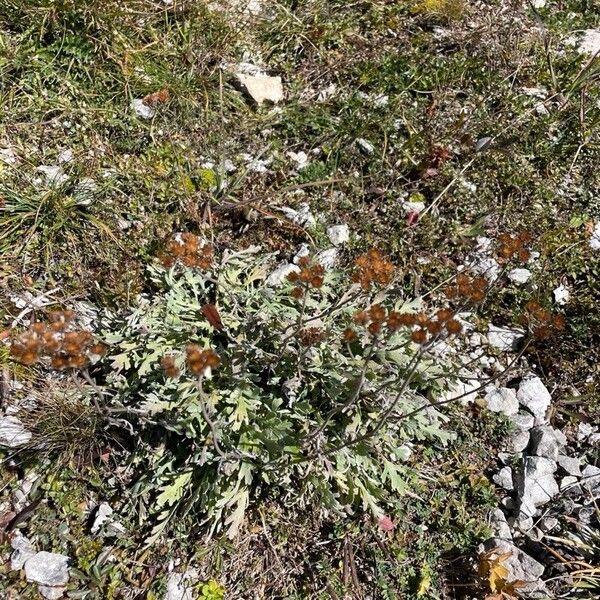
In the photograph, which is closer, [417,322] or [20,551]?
[417,322]

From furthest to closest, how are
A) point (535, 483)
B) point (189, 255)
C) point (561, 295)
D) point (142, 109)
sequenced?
1. point (142, 109)
2. point (561, 295)
3. point (535, 483)
4. point (189, 255)

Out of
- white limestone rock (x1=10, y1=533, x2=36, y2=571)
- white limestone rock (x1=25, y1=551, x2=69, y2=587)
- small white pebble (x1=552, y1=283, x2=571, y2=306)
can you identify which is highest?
small white pebble (x1=552, y1=283, x2=571, y2=306)

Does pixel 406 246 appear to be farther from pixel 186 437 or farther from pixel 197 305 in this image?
pixel 186 437

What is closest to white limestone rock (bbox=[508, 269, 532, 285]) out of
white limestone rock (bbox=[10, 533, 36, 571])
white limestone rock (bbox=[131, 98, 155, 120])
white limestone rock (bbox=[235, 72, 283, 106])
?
white limestone rock (bbox=[235, 72, 283, 106])

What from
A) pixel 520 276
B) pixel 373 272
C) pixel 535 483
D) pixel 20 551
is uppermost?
pixel 373 272

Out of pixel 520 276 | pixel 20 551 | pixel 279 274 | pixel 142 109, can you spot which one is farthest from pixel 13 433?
pixel 520 276

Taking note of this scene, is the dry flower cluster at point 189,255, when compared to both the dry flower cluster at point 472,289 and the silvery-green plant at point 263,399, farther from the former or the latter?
the dry flower cluster at point 472,289

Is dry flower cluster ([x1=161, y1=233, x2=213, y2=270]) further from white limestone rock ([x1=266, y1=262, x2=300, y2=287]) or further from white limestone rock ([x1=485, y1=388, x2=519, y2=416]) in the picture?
white limestone rock ([x1=485, y1=388, x2=519, y2=416])

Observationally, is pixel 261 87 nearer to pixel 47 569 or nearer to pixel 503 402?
pixel 503 402

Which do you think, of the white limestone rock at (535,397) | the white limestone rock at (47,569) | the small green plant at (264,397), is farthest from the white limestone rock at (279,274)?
the white limestone rock at (47,569)

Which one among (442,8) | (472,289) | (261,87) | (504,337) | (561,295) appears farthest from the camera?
(442,8)

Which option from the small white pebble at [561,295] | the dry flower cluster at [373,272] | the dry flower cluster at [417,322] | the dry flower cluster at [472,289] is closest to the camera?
the dry flower cluster at [417,322]

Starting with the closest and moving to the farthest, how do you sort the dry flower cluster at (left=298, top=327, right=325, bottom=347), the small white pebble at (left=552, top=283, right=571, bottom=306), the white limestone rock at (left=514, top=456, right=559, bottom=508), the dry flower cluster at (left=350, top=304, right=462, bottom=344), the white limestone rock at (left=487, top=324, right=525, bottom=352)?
the dry flower cluster at (left=350, top=304, right=462, bottom=344), the dry flower cluster at (left=298, top=327, right=325, bottom=347), the white limestone rock at (left=514, top=456, right=559, bottom=508), the white limestone rock at (left=487, top=324, right=525, bottom=352), the small white pebble at (left=552, top=283, right=571, bottom=306)

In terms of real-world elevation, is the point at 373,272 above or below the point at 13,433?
above
